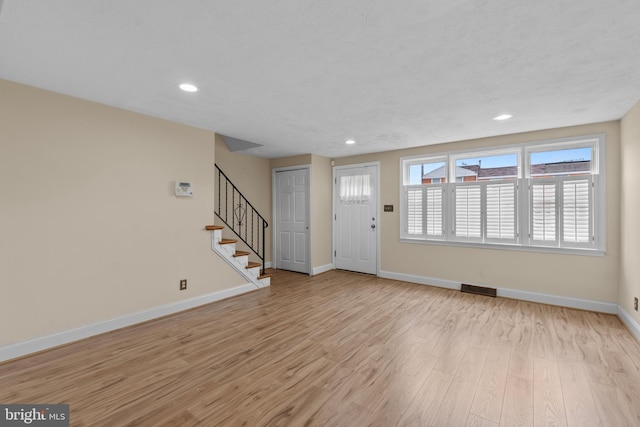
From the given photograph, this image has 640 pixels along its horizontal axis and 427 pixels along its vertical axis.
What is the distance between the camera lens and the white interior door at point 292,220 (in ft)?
18.9

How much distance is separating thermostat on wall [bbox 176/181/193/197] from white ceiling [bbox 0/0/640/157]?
2.72 feet

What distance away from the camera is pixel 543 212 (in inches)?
155

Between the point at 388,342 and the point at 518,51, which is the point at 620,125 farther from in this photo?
the point at 388,342

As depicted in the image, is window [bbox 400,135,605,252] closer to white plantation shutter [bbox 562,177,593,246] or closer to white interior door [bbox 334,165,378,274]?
white plantation shutter [bbox 562,177,593,246]

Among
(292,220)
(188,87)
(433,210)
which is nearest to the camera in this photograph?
(188,87)

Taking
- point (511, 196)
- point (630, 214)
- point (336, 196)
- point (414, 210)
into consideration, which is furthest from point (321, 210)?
point (630, 214)

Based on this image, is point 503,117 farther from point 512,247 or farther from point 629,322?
point 629,322

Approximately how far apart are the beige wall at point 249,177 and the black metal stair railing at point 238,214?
5.6 inches

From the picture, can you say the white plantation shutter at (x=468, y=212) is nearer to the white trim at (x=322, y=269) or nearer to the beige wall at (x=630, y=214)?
the beige wall at (x=630, y=214)

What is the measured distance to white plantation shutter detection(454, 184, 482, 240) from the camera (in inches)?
175

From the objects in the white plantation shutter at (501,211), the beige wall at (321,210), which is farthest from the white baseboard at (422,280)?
the beige wall at (321,210)

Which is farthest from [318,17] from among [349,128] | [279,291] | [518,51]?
[279,291]

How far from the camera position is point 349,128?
3.86 metres

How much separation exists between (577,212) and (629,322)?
1.38 m
